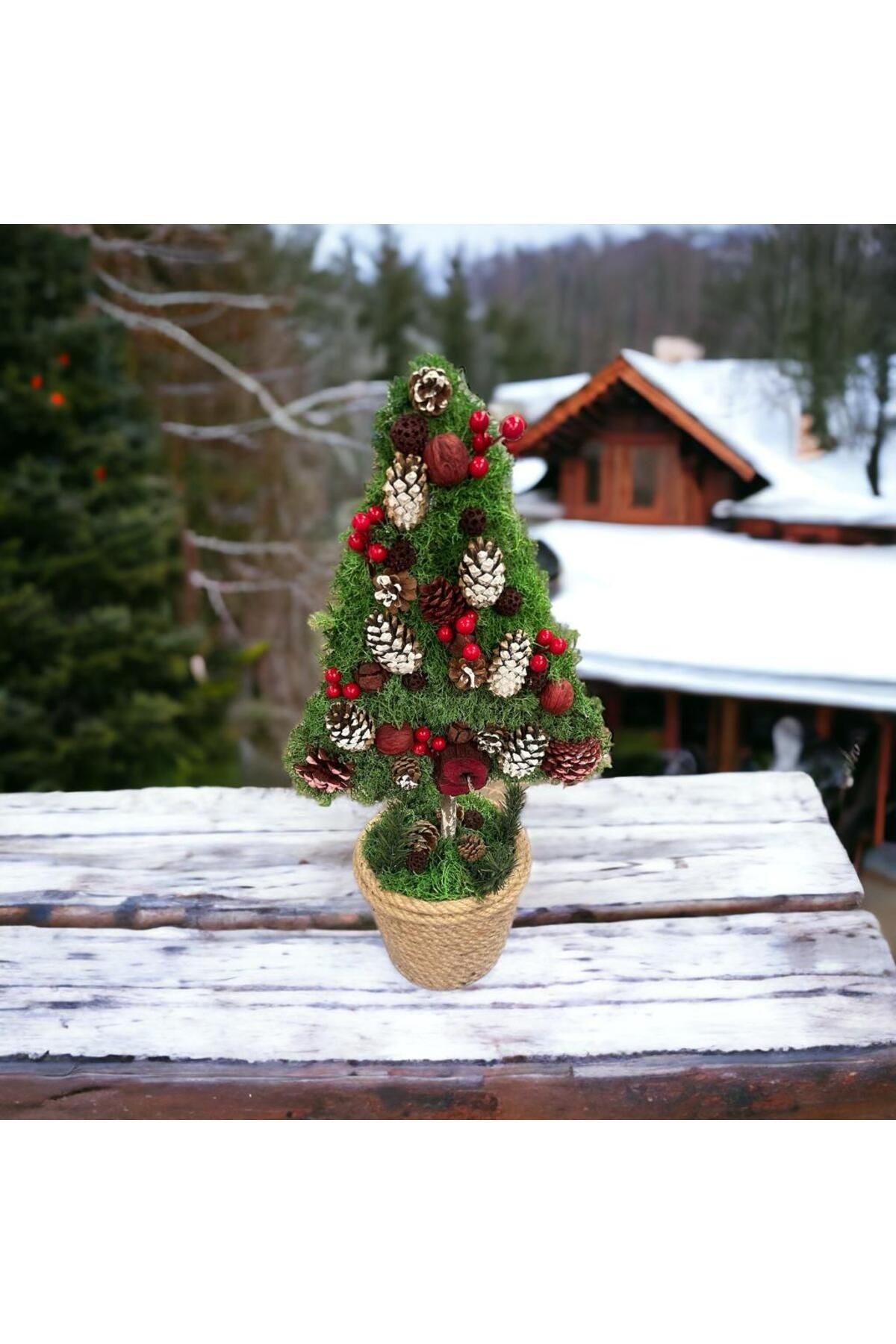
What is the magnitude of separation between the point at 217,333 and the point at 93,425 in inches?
20.0

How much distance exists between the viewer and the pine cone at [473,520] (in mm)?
1396

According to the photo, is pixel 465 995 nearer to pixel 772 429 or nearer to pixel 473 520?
pixel 473 520

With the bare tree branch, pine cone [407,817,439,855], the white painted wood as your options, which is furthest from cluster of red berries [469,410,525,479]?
the bare tree branch

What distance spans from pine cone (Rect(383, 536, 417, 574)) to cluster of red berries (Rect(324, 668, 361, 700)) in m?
0.19

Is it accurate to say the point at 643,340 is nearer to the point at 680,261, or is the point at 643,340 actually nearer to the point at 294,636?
the point at 680,261

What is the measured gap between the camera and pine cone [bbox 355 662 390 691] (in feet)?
4.93

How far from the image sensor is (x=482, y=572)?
1.40m

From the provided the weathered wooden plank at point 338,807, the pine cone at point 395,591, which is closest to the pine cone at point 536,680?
the pine cone at point 395,591

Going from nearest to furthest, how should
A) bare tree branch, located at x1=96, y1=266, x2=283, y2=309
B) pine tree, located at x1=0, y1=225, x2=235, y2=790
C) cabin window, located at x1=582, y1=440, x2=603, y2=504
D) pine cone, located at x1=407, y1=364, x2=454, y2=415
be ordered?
pine cone, located at x1=407, y1=364, x2=454, y2=415 → cabin window, located at x1=582, y1=440, x2=603, y2=504 → bare tree branch, located at x1=96, y1=266, x2=283, y2=309 → pine tree, located at x1=0, y1=225, x2=235, y2=790

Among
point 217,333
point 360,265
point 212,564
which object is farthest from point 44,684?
point 360,265

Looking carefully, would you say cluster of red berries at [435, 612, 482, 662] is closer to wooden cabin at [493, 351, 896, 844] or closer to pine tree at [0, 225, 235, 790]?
wooden cabin at [493, 351, 896, 844]

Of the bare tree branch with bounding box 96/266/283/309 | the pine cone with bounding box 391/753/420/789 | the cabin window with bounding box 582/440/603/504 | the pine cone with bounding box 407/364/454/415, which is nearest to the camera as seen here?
the pine cone with bounding box 407/364/454/415

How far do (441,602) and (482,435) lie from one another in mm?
248

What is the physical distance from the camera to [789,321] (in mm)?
2223
